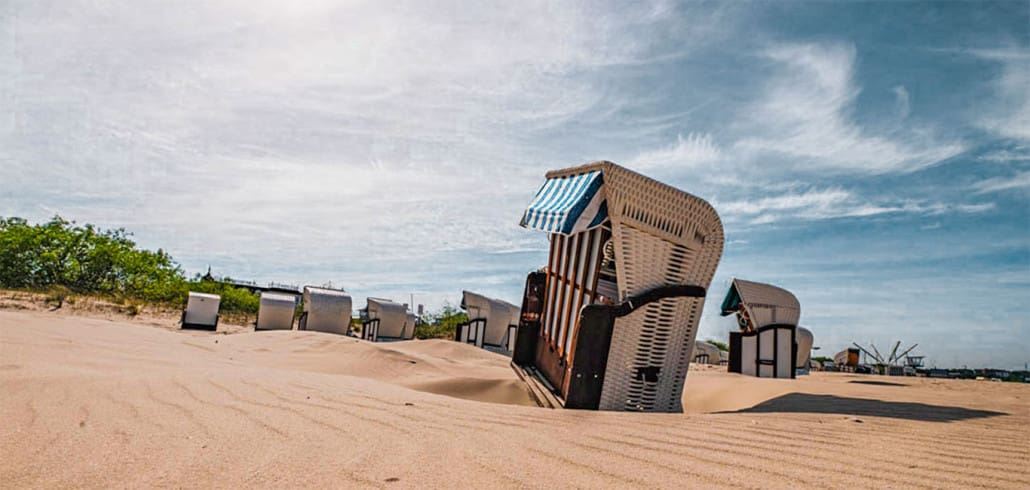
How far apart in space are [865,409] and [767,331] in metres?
9.38

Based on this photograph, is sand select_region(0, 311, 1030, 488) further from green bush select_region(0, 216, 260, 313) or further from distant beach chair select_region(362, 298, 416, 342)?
green bush select_region(0, 216, 260, 313)

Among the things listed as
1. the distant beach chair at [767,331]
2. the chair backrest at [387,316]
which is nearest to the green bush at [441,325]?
the chair backrest at [387,316]

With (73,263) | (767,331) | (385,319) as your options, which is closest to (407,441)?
(767,331)

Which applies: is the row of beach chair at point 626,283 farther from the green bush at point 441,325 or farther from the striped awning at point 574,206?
the green bush at point 441,325

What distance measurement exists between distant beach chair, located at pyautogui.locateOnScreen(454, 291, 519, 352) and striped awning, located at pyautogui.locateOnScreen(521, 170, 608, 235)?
1756 cm

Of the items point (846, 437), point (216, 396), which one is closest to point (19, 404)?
point (216, 396)

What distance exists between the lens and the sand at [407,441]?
2131 mm

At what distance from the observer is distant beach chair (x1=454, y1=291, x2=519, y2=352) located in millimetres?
22891

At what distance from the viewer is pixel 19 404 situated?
290 cm

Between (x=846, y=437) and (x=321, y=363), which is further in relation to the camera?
(x=321, y=363)

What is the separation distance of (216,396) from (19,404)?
96 cm

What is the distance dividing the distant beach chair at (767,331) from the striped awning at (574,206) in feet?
Result: 32.5

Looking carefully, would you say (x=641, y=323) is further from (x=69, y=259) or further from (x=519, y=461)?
(x=69, y=259)

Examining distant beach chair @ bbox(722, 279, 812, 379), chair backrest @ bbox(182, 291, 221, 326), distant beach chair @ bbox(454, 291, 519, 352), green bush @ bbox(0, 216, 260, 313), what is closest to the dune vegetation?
green bush @ bbox(0, 216, 260, 313)
